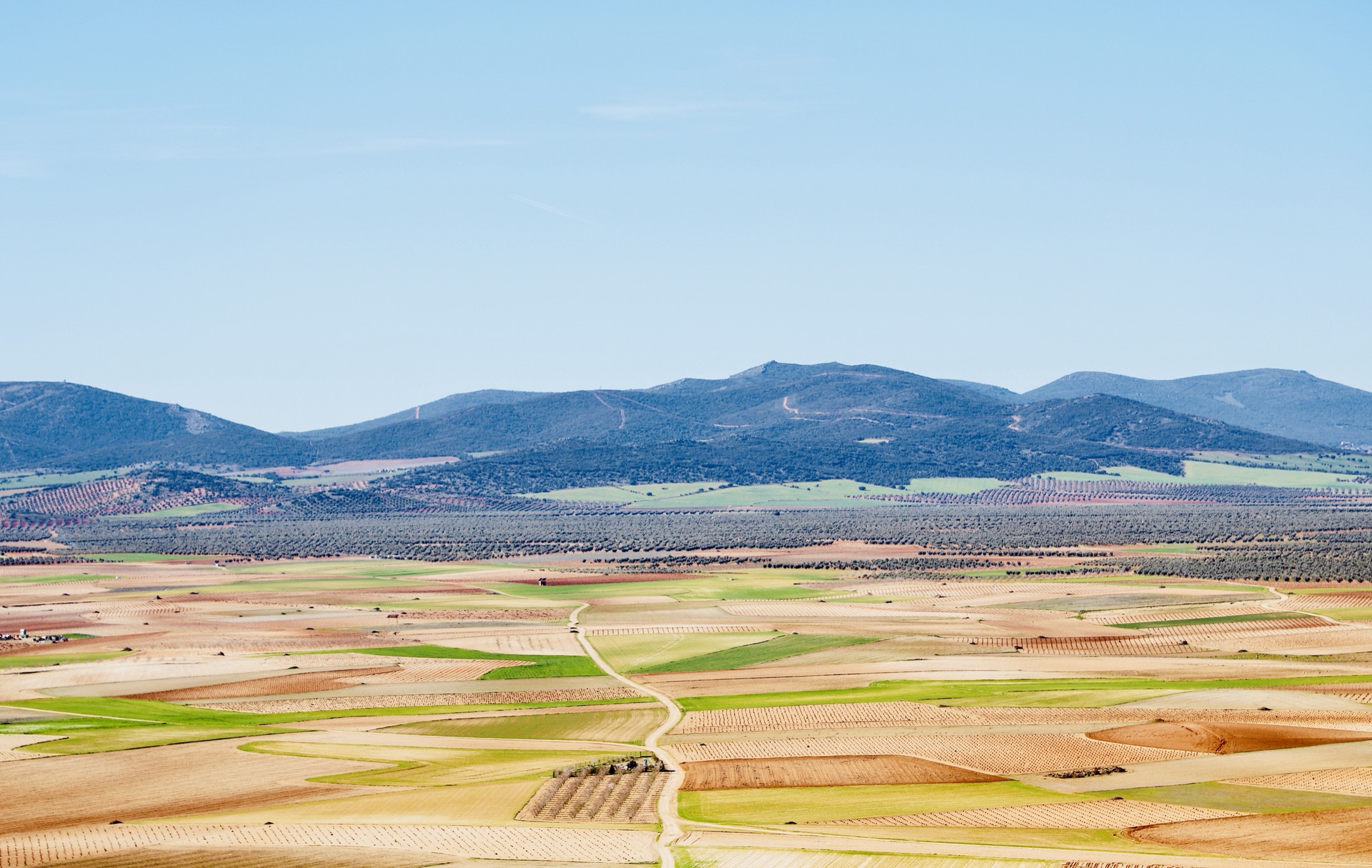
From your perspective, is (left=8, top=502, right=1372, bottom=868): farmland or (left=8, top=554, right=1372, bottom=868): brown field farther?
(left=8, top=502, right=1372, bottom=868): farmland

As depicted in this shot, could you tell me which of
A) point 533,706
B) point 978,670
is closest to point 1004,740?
point 978,670

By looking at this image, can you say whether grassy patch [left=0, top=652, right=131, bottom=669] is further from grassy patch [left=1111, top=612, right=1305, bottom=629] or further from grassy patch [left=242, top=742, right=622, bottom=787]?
grassy patch [left=1111, top=612, right=1305, bottom=629]

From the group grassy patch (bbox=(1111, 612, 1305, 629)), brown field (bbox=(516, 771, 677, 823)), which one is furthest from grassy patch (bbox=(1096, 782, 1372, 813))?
grassy patch (bbox=(1111, 612, 1305, 629))

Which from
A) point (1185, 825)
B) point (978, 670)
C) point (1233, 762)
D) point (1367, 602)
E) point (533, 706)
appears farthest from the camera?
point (1367, 602)

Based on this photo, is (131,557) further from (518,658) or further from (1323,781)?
(1323,781)

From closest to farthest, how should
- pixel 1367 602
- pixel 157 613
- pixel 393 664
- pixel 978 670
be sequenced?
pixel 978 670 → pixel 393 664 → pixel 1367 602 → pixel 157 613

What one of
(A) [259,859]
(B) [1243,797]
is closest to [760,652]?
(B) [1243,797]

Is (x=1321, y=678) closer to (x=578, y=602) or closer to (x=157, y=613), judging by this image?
(x=578, y=602)
